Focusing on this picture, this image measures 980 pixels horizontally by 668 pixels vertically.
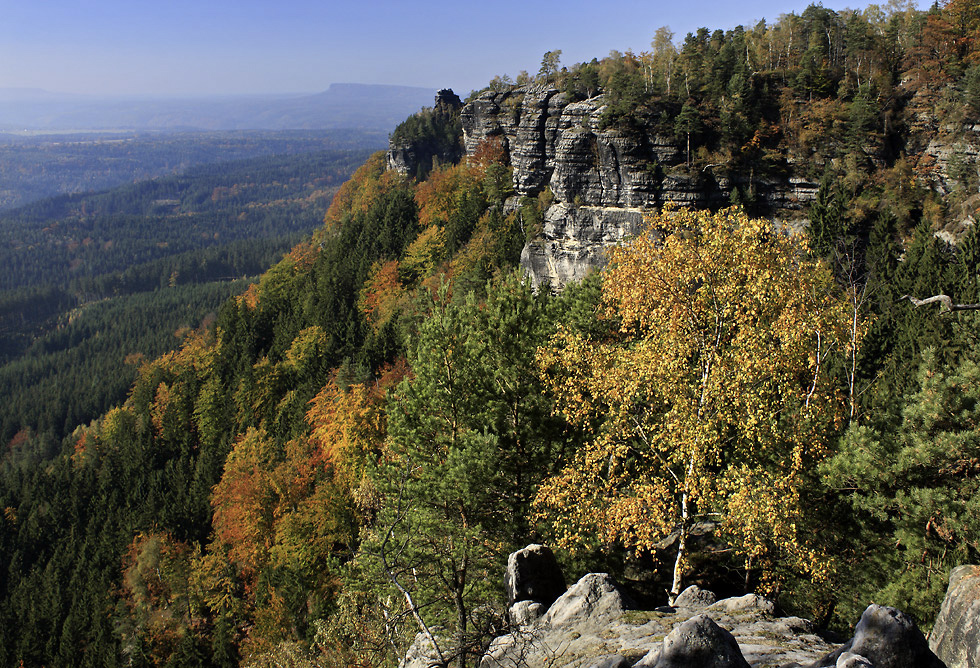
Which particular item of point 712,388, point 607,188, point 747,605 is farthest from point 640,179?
point 747,605

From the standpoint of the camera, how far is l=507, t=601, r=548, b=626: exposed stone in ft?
Answer: 40.3

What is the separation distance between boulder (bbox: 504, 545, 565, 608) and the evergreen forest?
0.66m

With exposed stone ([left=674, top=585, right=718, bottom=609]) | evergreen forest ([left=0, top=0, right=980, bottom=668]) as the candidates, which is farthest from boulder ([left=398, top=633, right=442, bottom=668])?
exposed stone ([left=674, top=585, right=718, bottom=609])

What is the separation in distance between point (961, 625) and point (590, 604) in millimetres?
5739

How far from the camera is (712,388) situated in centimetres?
1160

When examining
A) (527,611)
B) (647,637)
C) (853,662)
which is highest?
(853,662)

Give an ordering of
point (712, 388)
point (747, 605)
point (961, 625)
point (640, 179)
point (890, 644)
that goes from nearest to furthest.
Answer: point (890, 644) → point (961, 625) → point (747, 605) → point (712, 388) → point (640, 179)

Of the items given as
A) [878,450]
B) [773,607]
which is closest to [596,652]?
[773,607]

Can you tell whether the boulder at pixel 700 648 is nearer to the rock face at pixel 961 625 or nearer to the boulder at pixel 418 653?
the rock face at pixel 961 625

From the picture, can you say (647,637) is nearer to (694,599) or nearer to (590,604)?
(590,604)

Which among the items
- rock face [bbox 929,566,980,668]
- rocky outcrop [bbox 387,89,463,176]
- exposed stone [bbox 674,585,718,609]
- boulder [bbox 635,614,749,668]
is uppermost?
rocky outcrop [bbox 387,89,463,176]

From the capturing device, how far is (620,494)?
1359 centimetres

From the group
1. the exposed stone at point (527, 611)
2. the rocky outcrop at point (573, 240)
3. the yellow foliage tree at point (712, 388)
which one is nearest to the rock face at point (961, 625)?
the yellow foliage tree at point (712, 388)

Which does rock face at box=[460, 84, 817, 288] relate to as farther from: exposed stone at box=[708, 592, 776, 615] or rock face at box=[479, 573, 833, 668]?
rock face at box=[479, 573, 833, 668]
